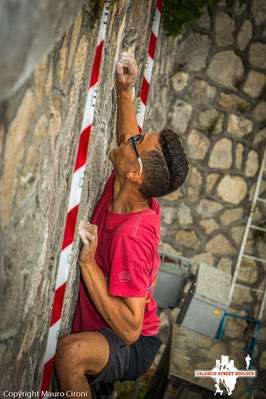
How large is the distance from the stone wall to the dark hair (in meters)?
2.71

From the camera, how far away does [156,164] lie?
2975 mm

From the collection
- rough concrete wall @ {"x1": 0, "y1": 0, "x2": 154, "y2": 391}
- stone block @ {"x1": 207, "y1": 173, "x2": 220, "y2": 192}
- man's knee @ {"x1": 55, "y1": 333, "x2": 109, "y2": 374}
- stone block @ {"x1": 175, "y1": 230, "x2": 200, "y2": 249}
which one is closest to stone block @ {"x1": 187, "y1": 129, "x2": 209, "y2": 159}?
stone block @ {"x1": 207, "y1": 173, "x2": 220, "y2": 192}

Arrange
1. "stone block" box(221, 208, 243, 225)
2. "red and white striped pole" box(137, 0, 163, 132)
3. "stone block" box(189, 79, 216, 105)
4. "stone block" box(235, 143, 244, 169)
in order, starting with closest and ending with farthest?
"red and white striped pole" box(137, 0, 163, 132)
"stone block" box(189, 79, 216, 105)
"stone block" box(235, 143, 244, 169)
"stone block" box(221, 208, 243, 225)

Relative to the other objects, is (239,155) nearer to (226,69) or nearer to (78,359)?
(226,69)

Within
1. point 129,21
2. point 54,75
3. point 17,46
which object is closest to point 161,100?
point 129,21

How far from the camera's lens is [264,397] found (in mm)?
5625

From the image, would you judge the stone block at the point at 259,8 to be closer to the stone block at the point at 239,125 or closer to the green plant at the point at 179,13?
the green plant at the point at 179,13

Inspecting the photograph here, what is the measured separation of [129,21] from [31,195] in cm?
177

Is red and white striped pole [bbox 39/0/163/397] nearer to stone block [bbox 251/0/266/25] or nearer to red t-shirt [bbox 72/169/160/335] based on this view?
red t-shirt [bbox 72/169/160/335]

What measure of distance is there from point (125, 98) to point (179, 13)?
2.08 meters

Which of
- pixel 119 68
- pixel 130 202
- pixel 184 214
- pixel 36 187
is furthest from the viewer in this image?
pixel 184 214

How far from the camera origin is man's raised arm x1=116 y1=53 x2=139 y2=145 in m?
3.32

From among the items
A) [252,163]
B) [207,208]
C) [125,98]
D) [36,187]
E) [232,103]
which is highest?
[232,103]

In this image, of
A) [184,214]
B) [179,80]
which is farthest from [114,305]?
[179,80]
